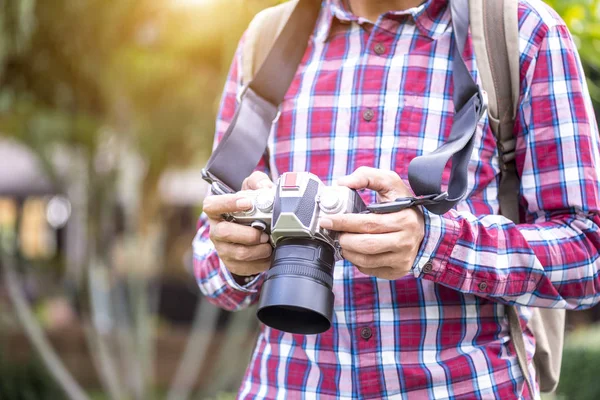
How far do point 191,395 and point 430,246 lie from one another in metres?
6.20

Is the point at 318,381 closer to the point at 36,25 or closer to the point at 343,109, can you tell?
the point at 343,109

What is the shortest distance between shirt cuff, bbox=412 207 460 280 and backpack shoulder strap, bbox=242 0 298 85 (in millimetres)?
531

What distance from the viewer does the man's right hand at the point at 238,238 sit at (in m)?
1.04

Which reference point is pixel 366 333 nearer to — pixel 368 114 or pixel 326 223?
pixel 326 223

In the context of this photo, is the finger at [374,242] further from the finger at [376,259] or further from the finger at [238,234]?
the finger at [238,234]

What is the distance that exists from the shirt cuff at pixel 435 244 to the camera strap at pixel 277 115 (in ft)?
0.07

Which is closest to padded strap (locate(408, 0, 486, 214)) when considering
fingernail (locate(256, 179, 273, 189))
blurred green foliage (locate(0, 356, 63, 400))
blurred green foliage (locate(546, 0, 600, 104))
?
fingernail (locate(256, 179, 273, 189))

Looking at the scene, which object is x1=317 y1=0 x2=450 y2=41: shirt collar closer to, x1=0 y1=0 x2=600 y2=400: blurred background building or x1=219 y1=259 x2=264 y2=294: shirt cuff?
x1=219 y1=259 x2=264 y2=294: shirt cuff

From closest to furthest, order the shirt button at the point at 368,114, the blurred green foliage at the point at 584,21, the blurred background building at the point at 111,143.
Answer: the shirt button at the point at 368,114 < the blurred green foliage at the point at 584,21 < the blurred background building at the point at 111,143

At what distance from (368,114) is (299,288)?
380 millimetres

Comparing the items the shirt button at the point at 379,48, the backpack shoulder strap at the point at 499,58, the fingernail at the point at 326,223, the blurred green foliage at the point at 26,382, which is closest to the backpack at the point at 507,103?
the backpack shoulder strap at the point at 499,58

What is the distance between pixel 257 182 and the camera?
3.64ft

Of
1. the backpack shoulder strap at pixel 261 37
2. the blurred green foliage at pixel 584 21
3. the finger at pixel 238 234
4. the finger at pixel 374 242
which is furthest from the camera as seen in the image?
the blurred green foliage at pixel 584 21

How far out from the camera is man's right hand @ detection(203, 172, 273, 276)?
1045 millimetres
